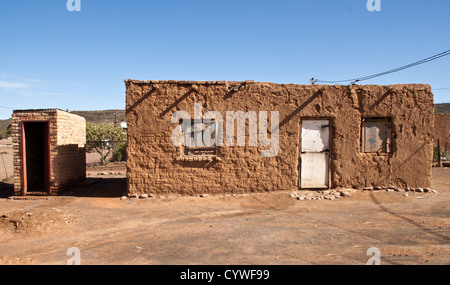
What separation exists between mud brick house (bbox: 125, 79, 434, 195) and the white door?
0.10ft

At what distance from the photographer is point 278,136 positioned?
8328 mm

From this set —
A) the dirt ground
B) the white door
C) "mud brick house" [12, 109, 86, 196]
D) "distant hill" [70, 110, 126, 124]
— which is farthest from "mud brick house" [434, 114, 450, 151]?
"distant hill" [70, 110, 126, 124]

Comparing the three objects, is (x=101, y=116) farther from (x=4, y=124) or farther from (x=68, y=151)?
(x=68, y=151)

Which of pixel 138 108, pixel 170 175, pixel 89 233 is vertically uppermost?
pixel 138 108

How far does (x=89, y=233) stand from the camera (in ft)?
18.1

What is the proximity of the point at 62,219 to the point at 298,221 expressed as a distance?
5223mm

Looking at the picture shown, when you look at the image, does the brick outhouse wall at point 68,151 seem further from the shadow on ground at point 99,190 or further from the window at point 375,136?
the window at point 375,136

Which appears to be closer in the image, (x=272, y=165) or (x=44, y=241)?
(x=44, y=241)

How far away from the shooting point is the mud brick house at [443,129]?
60.8 ft

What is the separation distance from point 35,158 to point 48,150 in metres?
1.76

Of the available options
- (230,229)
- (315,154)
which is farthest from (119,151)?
(230,229)

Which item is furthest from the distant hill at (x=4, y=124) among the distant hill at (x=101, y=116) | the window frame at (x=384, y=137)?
the window frame at (x=384, y=137)
